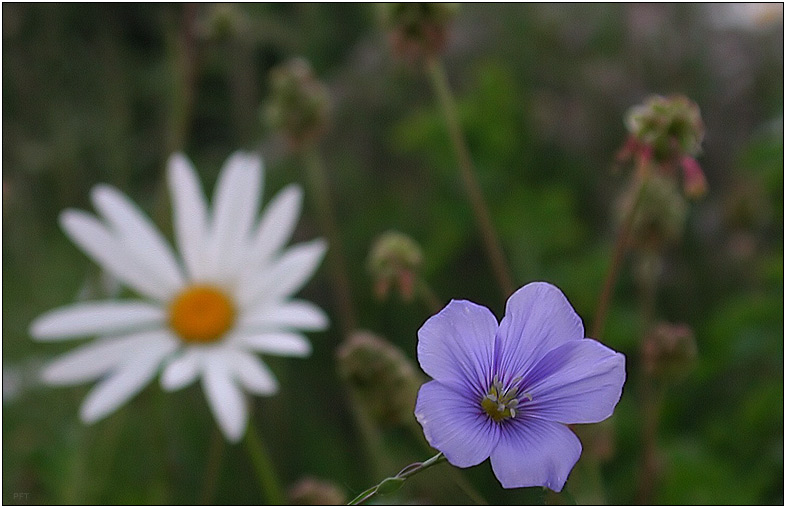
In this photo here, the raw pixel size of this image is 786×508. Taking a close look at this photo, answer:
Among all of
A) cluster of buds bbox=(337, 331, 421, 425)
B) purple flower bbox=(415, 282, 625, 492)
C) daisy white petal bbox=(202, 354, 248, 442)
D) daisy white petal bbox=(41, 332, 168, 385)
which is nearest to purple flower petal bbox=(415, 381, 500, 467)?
purple flower bbox=(415, 282, 625, 492)

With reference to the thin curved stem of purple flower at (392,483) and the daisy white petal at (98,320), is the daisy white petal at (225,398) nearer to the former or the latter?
the daisy white petal at (98,320)

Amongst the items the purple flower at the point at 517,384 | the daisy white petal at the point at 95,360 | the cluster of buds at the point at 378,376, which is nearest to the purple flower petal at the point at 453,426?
the purple flower at the point at 517,384

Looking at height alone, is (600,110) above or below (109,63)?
below

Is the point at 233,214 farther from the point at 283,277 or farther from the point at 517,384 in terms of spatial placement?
the point at 517,384

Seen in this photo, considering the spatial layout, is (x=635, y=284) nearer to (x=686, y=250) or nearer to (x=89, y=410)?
(x=686, y=250)

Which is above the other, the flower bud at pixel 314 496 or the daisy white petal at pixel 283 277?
the daisy white petal at pixel 283 277

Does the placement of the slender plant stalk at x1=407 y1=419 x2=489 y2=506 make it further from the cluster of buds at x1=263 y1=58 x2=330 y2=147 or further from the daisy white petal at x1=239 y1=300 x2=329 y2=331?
the cluster of buds at x1=263 y1=58 x2=330 y2=147

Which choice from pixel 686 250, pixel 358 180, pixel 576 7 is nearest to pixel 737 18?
pixel 576 7
